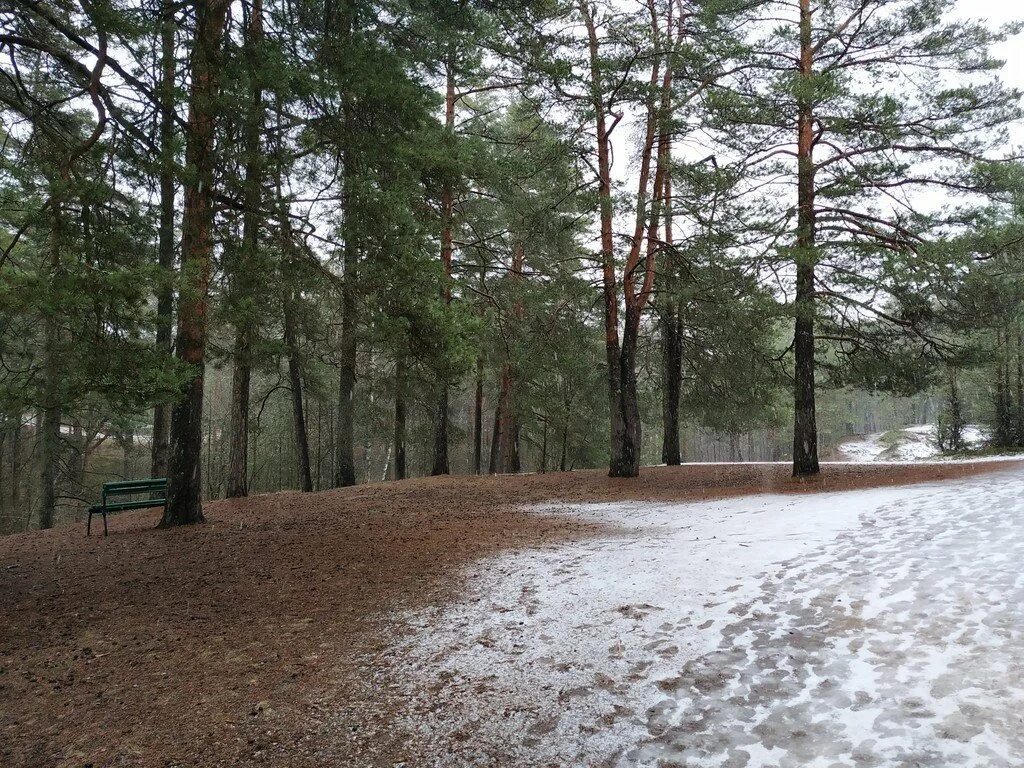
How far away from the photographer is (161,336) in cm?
917

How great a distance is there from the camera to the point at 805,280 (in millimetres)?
11320

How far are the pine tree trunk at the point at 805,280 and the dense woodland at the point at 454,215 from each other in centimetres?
6

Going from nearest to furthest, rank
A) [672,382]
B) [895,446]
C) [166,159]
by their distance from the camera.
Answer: [166,159]
[672,382]
[895,446]

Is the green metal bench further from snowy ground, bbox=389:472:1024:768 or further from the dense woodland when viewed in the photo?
snowy ground, bbox=389:472:1024:768

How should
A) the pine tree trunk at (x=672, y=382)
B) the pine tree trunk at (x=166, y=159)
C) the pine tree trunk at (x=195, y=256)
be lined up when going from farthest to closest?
1. the pine tree trunk at (x=672, y=382)
2. the pine tree trunk at (x=195, y=256)
3. the pine tree trunk at (x=166, y=159)

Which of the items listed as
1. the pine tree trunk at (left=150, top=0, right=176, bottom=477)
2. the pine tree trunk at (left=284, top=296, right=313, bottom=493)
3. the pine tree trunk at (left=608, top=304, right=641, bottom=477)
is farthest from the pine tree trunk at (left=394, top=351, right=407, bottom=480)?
the pine tree trunk at (left=150, top=0, right=176, bottom=477)

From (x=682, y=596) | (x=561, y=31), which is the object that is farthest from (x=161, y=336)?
(x=561, y=31)

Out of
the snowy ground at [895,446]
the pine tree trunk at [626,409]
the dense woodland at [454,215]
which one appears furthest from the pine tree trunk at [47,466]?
the snowy ground at [895,446]

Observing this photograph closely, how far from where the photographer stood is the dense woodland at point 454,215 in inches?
221

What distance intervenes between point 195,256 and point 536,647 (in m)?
6.27

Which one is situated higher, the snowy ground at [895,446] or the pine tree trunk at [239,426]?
the pine tree trunk at [239,426]

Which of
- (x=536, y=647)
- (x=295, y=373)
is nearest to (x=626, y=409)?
(x=295, y=373)

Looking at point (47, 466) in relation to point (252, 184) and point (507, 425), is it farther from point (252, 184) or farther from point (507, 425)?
point (507, 425)

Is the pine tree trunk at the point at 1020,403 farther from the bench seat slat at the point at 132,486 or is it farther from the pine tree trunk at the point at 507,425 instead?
the bench seat slat at the point at 132,486
